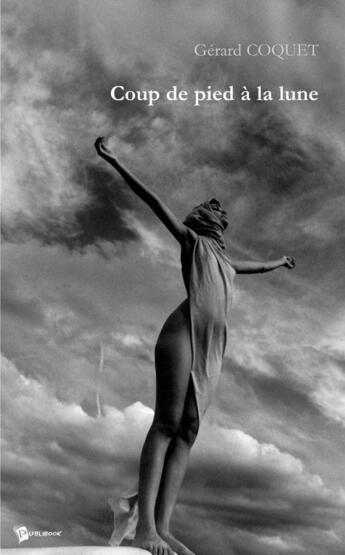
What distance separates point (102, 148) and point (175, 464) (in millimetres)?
3421

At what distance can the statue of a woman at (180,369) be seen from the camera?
802 centimetres

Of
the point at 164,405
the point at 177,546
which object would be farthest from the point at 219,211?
the point at 177,546

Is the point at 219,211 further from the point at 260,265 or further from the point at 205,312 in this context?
the point at 205,312

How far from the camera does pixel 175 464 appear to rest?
8227 millimetres

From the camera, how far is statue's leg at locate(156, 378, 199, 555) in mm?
8070

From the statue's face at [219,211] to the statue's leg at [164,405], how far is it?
4.57 feet

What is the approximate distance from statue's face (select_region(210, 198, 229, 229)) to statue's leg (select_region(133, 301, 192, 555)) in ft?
4.57

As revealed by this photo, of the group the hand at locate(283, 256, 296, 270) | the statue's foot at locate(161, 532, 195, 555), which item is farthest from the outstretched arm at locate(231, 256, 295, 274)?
the statue's foot at locate(161, 532, 195, 555)

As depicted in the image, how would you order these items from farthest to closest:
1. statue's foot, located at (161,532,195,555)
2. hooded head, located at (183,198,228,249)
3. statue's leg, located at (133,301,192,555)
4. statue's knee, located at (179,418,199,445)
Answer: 1. hooded head, located at (183,198,228,249)
2. statue's knee, located at (179,418,199,445)
3. statue's leg, located at (133,301,192,555)
4. statue's foot, located at (161,532,195,555)

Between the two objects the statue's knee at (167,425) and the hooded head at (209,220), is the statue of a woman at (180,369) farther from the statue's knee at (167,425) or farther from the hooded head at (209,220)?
the hooded head at (209,220)

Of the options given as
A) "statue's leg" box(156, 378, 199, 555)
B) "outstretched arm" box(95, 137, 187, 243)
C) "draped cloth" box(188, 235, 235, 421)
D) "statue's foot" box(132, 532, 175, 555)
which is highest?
"outstretched arm" box(95, 137, 187, 243)

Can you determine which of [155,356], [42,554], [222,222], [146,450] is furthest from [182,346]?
[42,554]

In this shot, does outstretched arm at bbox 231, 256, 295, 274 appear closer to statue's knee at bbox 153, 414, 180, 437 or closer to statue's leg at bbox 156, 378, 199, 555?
statue's leg at bbox 156, 378, 199, 555

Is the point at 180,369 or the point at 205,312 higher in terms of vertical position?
the point at 205,312
